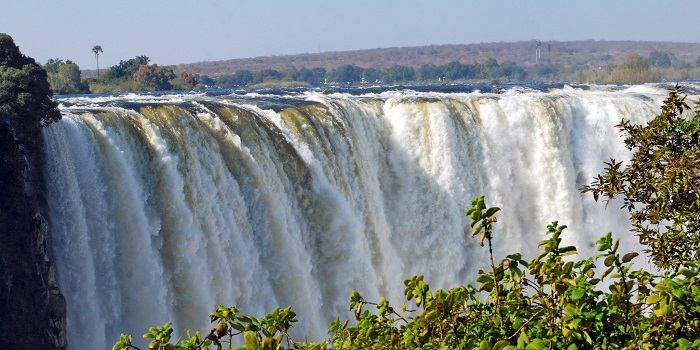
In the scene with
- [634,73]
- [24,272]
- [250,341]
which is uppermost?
[250,341]

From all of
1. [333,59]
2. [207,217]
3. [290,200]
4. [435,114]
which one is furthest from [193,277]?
[333,59]

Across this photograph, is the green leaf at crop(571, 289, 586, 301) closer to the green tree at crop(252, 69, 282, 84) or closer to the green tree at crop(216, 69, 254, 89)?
the green tree at crop(216, 69, 254, 89)

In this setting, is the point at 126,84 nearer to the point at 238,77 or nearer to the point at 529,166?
the point at 529,166

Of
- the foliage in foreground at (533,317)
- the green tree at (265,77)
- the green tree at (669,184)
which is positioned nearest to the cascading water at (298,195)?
the green tree at (669,184)

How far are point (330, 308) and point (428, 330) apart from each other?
13.0 m

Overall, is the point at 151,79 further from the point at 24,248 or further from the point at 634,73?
the point at 24,248

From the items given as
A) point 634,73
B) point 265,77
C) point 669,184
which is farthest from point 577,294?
point 265,77

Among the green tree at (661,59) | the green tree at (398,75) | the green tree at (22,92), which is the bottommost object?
the green tree at (398,75)

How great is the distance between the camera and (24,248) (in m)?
13.8

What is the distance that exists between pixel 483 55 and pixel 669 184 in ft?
528

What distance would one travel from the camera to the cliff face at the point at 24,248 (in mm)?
13656

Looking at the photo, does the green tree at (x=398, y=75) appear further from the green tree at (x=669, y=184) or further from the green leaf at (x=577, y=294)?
the green leaf at (x=577, y=294)

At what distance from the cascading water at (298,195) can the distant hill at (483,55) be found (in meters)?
121

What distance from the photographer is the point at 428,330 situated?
492 cm
